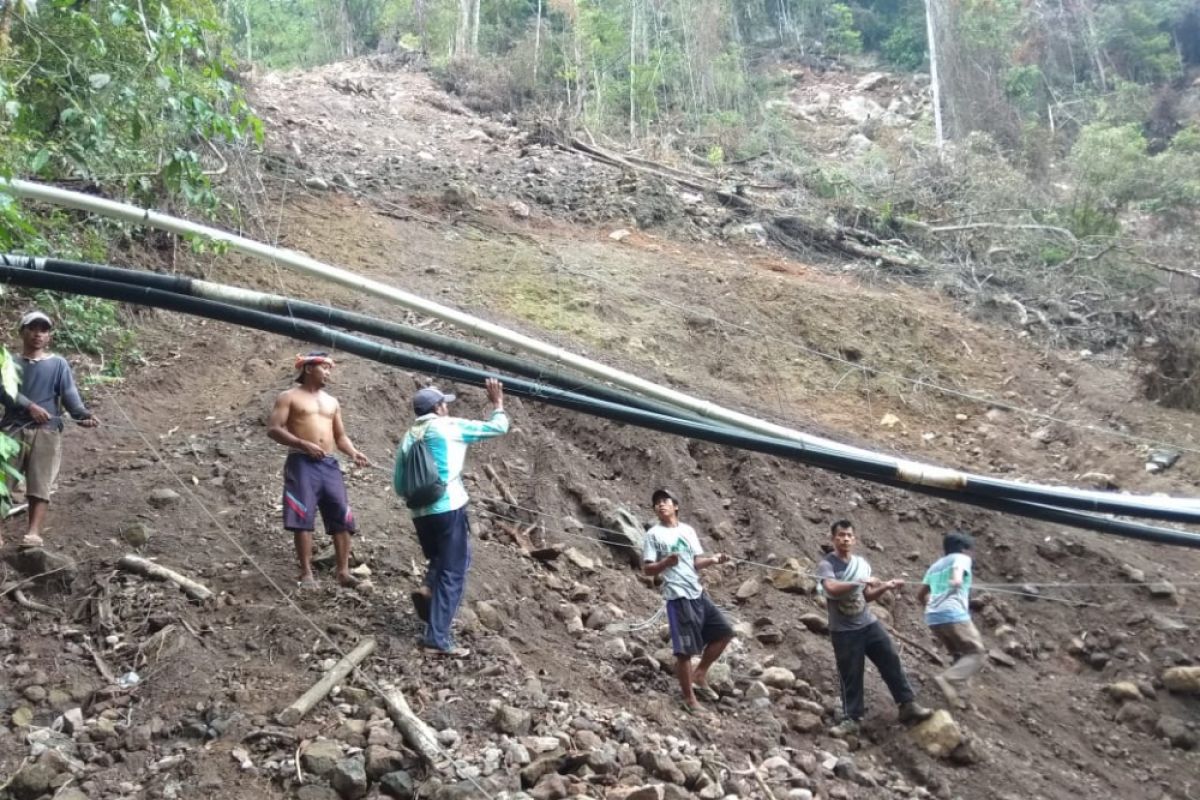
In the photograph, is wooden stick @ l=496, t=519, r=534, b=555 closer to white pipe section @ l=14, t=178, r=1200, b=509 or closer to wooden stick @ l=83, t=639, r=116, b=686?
white pipe section @ l=14, t=178, r=1200, b=509

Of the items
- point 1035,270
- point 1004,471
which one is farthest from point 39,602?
point 1035,270

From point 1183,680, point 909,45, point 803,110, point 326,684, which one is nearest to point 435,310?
point 326,684

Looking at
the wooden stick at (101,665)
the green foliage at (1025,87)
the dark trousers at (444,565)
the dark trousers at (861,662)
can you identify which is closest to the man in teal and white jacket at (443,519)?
the dark trousers at (444,565)

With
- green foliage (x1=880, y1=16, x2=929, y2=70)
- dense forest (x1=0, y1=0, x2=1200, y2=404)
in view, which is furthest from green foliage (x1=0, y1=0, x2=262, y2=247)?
green foliage (x1=880, y1=16, x2=929, y2=70)

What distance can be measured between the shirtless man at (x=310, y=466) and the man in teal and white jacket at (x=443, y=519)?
536 mm

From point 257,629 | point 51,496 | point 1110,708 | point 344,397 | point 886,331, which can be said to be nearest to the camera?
point 257,629

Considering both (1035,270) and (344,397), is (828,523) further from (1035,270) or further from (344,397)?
(1035,270)

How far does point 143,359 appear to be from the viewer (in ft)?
29.5


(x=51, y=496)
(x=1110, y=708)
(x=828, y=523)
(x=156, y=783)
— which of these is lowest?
(x=1110, y=708)

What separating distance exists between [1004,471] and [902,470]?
6.03 metres

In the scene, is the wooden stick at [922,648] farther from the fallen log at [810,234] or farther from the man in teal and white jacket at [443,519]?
the fallen log at [810,234]

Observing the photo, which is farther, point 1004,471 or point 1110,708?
point 1004,471

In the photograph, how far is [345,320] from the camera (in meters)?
5.06

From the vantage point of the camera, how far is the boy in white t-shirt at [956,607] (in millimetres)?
6457
